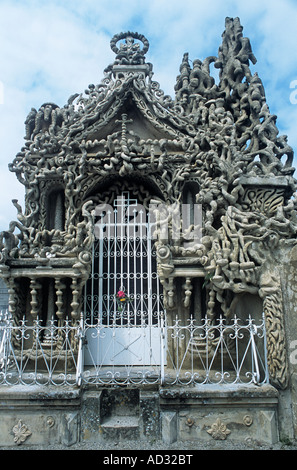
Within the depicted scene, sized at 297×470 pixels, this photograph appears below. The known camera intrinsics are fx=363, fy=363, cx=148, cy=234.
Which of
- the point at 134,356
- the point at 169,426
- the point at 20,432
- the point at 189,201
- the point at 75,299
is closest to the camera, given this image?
the point at 169,426

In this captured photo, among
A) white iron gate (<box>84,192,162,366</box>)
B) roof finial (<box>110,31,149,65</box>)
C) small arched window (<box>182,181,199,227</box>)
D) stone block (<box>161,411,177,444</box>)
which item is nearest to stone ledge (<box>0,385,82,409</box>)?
stone block (<box>161,411,177,444</box>)

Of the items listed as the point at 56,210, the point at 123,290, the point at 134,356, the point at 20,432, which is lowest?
the point at 20,432

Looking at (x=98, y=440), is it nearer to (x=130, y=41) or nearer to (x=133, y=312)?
(x=133, y=312)

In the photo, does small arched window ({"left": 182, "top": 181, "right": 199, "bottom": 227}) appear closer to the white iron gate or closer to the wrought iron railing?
→ the white iron gate

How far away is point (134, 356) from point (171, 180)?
3.69 metres

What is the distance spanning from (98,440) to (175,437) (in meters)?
1.15

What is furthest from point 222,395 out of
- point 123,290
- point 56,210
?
point 56,210

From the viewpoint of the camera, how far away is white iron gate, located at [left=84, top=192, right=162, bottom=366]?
727 centimetres

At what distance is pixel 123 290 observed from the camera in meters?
7.54

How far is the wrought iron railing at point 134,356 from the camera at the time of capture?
593 centimetres

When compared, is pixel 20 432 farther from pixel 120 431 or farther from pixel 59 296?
pixel 59 296

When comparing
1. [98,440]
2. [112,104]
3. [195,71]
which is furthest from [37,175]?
[98,440]

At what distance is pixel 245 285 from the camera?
598 cm

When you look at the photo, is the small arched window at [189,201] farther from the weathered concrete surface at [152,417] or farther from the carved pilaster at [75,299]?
the weathered concrete surface at [152,417]
